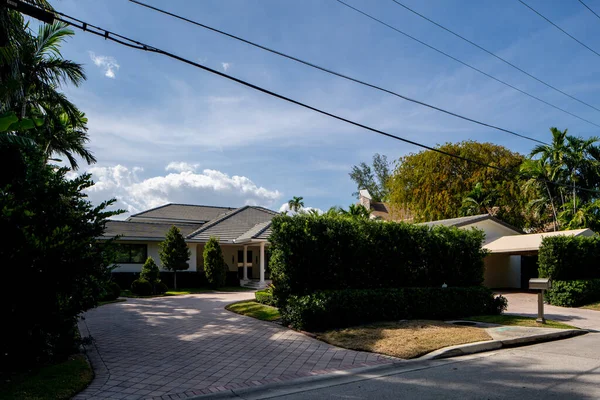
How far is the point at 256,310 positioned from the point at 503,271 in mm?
20440

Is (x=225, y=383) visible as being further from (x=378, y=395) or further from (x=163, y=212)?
(x=163, y=212)

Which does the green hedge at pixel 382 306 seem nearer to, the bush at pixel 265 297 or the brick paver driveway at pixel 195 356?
the brick paver driveway at pixel 195 356

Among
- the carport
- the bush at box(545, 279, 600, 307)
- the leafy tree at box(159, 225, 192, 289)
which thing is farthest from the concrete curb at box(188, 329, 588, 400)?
the leafy tree at box(159, 225, 192, 289)

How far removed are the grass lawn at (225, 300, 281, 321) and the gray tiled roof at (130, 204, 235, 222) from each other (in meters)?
22.2

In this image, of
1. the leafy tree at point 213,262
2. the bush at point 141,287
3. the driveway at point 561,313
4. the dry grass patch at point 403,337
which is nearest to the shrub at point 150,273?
the bush at point 141,287

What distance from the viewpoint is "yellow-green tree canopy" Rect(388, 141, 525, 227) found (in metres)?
37.3

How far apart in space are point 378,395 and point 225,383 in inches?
92.8

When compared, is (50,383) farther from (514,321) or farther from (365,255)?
(514,321)

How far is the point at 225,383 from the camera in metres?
6.98

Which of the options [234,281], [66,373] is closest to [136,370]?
[66,373]

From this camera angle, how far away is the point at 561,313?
16688mm

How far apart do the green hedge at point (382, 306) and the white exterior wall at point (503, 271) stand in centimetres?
1390

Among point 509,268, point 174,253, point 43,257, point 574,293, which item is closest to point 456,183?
point 509,268

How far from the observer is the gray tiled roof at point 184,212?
3731 centimetres
